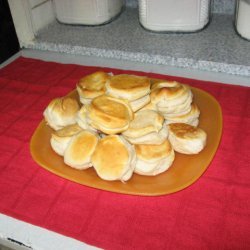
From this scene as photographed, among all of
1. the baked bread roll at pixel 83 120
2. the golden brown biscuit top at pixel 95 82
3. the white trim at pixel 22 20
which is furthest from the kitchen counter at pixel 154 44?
the baked bread roll at pixel 83 120

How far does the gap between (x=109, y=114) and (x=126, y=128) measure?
40 millimetres

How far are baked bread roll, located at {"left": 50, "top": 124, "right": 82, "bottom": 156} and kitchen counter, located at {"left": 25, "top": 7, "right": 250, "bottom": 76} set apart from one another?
49cm

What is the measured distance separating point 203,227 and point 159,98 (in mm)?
255

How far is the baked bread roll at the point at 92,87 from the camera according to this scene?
66cm

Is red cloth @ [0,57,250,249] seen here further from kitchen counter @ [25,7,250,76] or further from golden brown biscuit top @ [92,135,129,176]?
kitchen counter @ [25,7,250,76]

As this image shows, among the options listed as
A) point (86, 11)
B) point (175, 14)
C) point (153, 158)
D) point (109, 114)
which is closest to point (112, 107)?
point (109, 114)

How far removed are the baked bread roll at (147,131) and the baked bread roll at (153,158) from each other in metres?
0.01

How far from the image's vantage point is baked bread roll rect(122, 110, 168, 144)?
572 mm

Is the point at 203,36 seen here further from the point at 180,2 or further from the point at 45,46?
the point at 45,46

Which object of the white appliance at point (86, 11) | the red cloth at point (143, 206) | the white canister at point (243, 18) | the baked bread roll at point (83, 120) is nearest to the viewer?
the red cloth at point (143, 206)

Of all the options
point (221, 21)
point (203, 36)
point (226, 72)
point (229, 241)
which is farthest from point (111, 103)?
point (221, 21)

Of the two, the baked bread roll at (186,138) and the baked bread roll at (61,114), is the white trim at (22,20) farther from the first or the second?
the baked bread roll at (186,138)

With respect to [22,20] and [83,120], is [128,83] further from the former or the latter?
[22,20]

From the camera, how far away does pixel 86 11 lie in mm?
1117
